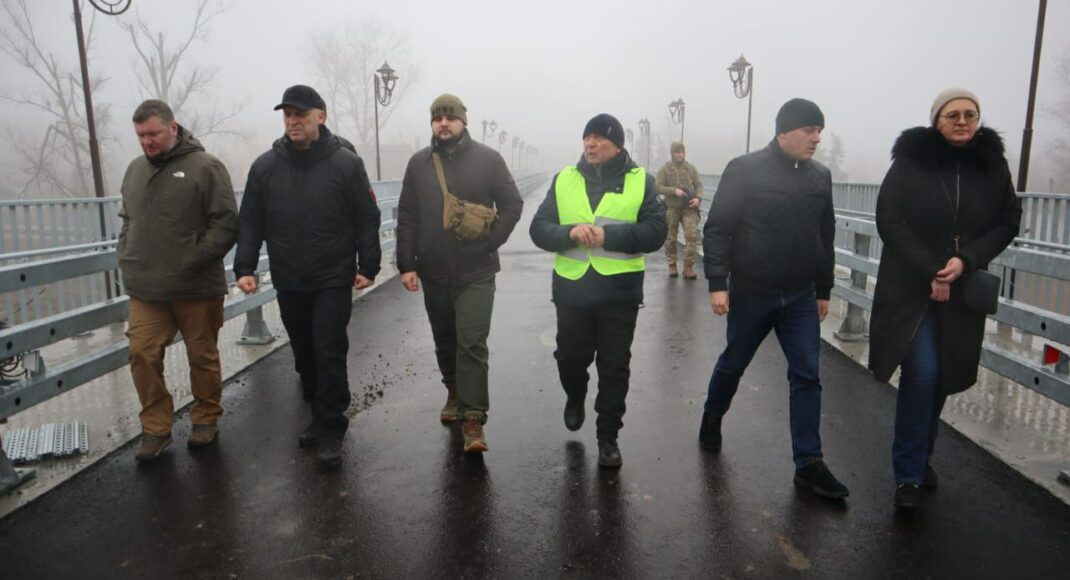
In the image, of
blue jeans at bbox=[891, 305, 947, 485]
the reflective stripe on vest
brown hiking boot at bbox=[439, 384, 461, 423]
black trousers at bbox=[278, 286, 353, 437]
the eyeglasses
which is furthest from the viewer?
brown hiking boot at bbox=[439, 384, 461, 423]

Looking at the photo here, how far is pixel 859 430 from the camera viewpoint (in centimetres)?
466

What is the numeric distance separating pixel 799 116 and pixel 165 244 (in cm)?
345

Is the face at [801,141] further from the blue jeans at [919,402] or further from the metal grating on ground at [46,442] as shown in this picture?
the metal grating on ground at [46,442]

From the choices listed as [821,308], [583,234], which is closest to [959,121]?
[821,308]

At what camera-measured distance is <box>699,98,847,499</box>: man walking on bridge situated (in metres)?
3.83

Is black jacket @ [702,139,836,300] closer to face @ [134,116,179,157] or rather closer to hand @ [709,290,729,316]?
hand @ [709,290,729,316]

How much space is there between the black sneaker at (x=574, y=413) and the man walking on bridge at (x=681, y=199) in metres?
6.99

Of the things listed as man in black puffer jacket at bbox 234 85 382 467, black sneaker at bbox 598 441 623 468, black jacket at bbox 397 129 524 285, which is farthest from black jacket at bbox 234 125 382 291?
black sneaker at bbox 598 441 623 468

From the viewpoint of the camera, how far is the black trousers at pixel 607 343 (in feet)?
13.7

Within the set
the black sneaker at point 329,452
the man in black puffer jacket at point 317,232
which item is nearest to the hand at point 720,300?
the man in black puffer jacket at point 317,232

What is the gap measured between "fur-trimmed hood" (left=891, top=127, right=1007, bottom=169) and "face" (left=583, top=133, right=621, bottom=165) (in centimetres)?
145

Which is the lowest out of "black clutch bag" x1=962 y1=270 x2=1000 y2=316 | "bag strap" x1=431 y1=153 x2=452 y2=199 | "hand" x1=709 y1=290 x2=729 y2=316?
"hand" x1=709 y1=290 x2=729 y2=316

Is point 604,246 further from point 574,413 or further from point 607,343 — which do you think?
point 574,413

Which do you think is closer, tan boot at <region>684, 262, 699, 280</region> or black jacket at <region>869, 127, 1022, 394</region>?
black jacket at <region>869, 127, 1022, 394</region>
